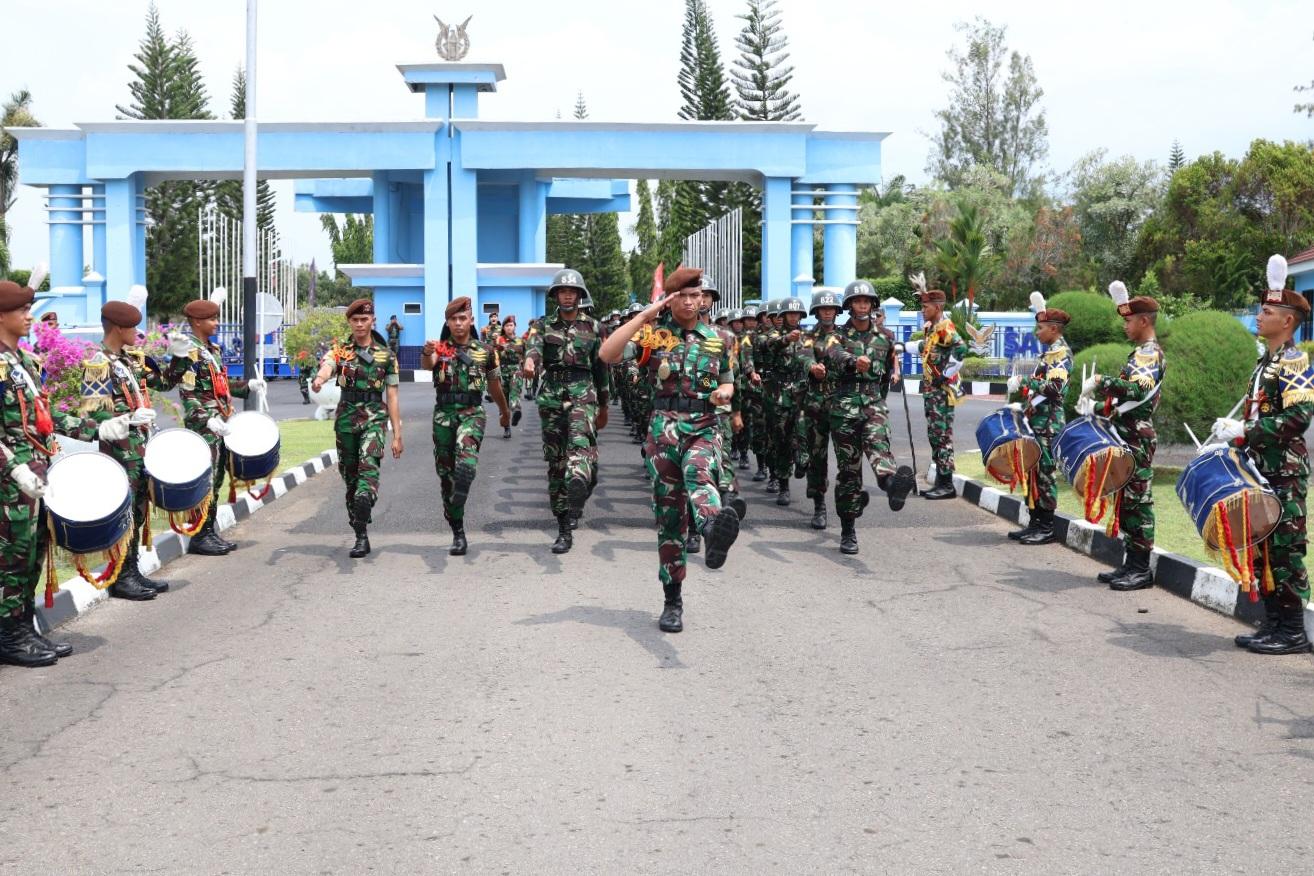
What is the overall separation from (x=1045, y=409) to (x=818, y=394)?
6.05 feet

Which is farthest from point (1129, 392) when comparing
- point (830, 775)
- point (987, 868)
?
point (987, 868)

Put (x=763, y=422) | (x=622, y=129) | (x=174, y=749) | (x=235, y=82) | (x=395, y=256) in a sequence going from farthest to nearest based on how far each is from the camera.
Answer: (x=235, y=82) → (x=395, y=256) → (x=622, y=129) → (x=763, y=422) → (x=174, y=749)

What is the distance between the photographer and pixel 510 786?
4.86 metres

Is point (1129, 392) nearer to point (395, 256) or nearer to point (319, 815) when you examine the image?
point (319, 815)

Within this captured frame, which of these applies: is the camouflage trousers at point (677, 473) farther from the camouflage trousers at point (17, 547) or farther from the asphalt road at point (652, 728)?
the camouflage trousers at point (17, 547)

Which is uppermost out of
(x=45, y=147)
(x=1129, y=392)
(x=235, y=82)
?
(x=235, y=82)

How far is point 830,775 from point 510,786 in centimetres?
115

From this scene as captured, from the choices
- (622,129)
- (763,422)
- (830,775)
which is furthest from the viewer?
(622,129)

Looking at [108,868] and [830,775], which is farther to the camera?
[830,775]

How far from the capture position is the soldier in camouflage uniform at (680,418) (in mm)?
7422

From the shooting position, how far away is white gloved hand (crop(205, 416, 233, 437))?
388 inches

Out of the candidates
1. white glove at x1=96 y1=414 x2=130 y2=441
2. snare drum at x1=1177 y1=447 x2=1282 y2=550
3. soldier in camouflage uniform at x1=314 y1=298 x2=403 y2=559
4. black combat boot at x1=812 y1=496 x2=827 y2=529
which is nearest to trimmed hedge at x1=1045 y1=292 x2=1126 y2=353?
black combat boot at x1=812 y1=496 x2=827 y2=529

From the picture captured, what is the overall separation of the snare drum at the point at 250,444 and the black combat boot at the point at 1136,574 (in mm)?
6073

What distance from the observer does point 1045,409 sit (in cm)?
1102
